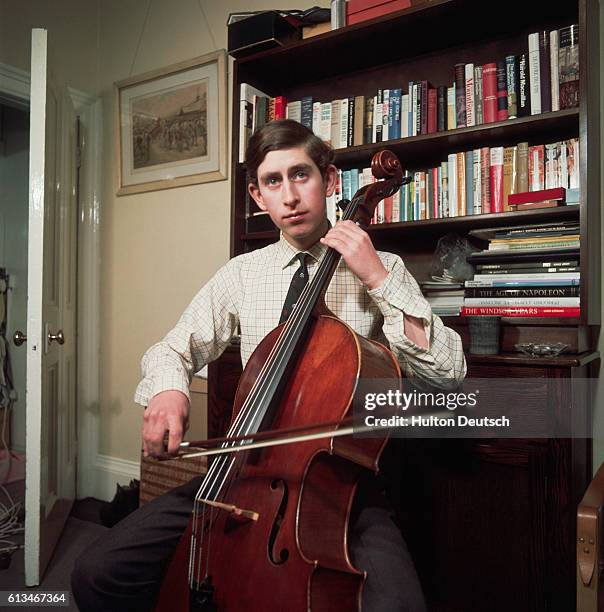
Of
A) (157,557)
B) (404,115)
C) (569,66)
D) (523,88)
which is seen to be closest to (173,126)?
(404,115)

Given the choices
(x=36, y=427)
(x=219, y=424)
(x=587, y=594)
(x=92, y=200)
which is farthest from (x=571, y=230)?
(x=92, y=200)

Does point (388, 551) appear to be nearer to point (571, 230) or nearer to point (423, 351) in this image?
point (423, 351)

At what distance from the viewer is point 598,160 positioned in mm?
1359

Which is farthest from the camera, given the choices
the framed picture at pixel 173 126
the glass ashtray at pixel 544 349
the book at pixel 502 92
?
the framed picture at pixel 173 126

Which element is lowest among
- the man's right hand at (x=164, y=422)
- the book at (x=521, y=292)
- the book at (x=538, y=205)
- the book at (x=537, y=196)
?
the man's right hand at (x=164, y=422)

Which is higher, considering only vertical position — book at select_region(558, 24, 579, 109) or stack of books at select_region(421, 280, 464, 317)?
book at select_region(558, 24, 579, 109)

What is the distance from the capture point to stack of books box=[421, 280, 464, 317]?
4.69ft

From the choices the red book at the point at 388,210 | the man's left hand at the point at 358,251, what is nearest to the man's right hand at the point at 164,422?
the man's left hand at the point at 358,251

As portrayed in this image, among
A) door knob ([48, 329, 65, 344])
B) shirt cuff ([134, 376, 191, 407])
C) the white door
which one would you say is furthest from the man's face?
door knob ([48, 329, 65, 344])

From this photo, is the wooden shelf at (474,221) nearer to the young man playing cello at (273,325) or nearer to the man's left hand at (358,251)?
the young man playing cello at (273,325)

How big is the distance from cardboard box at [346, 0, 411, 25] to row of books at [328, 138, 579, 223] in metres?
0.44

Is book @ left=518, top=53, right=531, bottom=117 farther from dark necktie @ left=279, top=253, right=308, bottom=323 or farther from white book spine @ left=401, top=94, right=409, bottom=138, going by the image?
dark necktie @ left=279, top=253, right=308, bottom=323

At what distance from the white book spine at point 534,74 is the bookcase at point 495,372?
0.06 metres

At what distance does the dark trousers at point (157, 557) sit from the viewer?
0.79 meters
